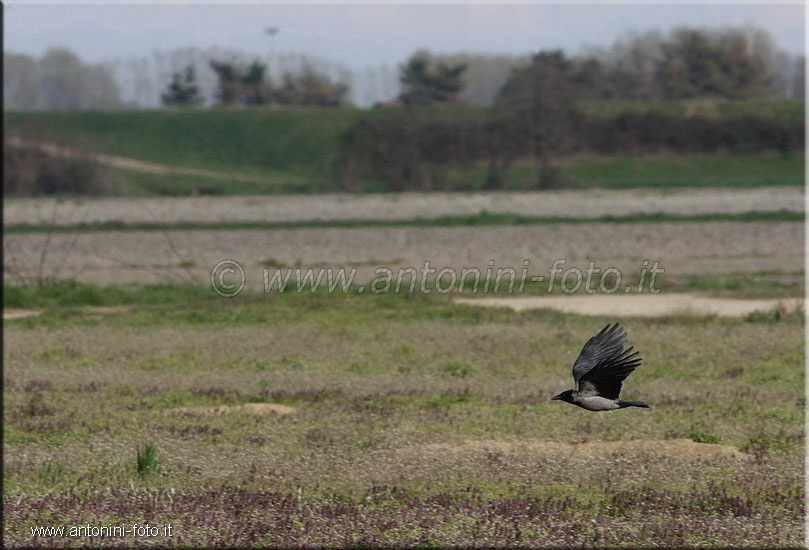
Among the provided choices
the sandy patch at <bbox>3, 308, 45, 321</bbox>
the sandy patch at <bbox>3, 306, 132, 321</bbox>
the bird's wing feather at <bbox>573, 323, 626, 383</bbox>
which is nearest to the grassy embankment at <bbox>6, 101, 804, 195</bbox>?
the sandy patch at <bbox>3, 306, 132, 321</bbox>

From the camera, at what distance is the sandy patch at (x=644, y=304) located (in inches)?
806

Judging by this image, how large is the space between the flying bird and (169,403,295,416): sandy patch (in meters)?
6.50

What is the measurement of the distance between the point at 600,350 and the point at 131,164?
245 feet

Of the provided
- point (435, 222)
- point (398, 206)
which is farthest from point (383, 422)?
point (398, 206)

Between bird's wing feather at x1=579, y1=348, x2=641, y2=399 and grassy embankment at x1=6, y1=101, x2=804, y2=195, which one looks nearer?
bird's wing feather at x1=579, y1=348, x2=641, y2=399

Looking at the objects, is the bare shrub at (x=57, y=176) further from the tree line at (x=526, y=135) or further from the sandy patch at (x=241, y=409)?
the sandy patch at (x=241, y=409)

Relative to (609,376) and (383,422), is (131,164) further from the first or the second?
(609,376)

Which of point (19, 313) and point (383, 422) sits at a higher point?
point (383, 422)

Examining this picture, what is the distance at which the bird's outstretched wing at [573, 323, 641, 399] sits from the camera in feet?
19.6

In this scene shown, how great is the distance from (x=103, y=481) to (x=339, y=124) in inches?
3158

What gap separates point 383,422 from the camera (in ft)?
38.1

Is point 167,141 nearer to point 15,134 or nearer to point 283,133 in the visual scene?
point 283,133

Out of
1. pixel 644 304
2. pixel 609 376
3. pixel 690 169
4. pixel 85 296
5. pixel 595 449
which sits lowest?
pixel 690 169

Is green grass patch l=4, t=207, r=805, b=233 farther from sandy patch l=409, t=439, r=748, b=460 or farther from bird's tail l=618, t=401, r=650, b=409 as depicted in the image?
bird's tail l=618, t=401, r=650, b=409
